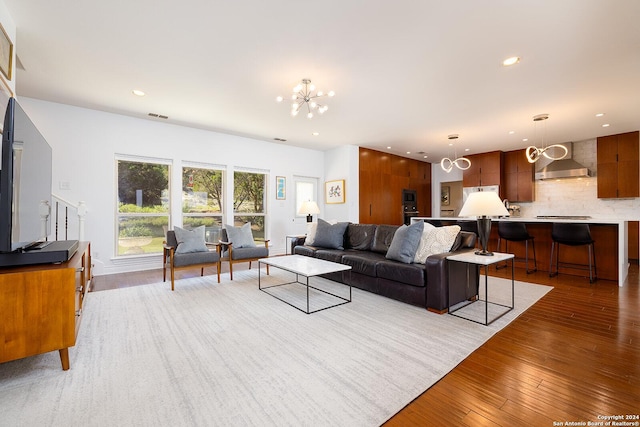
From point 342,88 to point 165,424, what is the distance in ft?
12.1

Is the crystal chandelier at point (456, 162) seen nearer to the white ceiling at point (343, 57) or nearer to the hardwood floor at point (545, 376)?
the white ceiling at point (343, 57)

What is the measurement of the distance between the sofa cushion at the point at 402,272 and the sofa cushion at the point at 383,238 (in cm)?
73

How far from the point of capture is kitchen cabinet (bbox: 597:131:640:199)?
18.7 ft

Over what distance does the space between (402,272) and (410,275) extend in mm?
99

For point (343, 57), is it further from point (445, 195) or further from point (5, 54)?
point (445, 195)

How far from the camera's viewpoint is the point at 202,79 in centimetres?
339

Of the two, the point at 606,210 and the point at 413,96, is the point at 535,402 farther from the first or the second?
the point at 606,210

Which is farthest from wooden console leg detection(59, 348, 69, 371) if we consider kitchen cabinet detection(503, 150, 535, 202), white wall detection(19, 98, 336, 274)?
kitchen cabinet detection(503, 150, 535, 202)

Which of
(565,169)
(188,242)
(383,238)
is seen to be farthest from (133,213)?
(565,169)

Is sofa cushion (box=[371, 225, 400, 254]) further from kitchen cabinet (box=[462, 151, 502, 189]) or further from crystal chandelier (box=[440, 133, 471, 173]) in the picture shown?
kitchen cabinet (box=[462, 151, 502, 189])

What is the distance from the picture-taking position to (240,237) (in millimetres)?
4645

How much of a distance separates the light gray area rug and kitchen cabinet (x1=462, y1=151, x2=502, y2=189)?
209 inches

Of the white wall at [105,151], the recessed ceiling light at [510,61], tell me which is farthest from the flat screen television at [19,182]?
the recessed ceiling light at [510,61]

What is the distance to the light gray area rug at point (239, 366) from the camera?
57.3 inches
